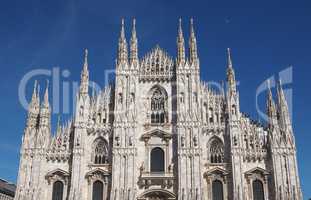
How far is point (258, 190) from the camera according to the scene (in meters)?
38.5

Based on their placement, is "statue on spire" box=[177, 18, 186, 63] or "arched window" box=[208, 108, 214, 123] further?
"statue on spire" box=[177, 18, 186, 63]

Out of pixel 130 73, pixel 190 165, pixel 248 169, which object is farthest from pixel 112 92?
pixel 248 169

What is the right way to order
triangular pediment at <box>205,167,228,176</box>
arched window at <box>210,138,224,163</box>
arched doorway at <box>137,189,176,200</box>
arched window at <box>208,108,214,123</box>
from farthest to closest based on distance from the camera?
arched window at <box>208,108,214,123</box>, arched window at <box>210,138,224,163</box>, triangular pediment at <box>205,167,228,176</box>, arched doorway at <box>137,189,176,200</box>

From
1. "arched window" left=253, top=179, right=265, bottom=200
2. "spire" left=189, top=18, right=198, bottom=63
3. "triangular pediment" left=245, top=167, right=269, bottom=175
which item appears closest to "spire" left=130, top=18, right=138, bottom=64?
"spire" left=189, top=18, right=198, bottom=63

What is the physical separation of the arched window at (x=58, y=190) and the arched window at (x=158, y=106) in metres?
11.2

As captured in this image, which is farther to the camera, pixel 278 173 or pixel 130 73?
pixel 130 73

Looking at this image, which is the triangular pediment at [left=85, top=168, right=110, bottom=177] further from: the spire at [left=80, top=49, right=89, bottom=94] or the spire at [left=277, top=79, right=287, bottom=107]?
the spire at [left=277, top=79, right=287, bottom=107]

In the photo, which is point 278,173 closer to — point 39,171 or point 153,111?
point 153,111

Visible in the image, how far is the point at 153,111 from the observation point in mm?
42406

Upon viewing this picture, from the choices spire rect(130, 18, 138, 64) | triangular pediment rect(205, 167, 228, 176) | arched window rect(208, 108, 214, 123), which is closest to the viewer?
triangular pediment rect(205, 167, 228, 176)

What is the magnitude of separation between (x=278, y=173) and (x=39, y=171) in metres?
23.0

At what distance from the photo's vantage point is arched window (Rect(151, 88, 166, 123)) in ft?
138

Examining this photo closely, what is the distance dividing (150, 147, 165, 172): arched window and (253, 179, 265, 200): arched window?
9.05 metres

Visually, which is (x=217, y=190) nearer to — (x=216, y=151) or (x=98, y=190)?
(x=216, y=151)
